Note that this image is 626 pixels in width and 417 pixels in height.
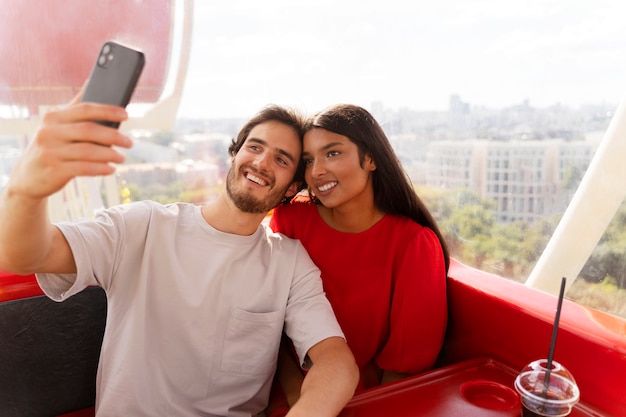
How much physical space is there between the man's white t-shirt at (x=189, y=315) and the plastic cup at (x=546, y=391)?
1.47 feet

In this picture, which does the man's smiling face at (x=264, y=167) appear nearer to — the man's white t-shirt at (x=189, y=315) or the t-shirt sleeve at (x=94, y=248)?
the man's white t-shirt at (x=189, y=315)

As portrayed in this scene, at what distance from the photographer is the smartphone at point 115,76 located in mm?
703

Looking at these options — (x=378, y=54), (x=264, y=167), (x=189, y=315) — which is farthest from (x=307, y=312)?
(x=378, y=54)

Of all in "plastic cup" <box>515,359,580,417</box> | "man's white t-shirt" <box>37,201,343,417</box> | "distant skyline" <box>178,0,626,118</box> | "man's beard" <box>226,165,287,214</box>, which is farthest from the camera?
"distant skyline" <box>178,0,626,118</box>

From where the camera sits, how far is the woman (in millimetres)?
1350

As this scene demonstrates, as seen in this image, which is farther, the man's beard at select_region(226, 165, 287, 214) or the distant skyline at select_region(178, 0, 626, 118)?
the distant skyline at select_region(178, 0, 626, 118)

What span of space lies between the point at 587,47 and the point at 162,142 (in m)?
2.16

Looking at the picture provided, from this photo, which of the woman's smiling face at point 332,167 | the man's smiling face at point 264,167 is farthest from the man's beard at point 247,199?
the woman's smiling face at point 332,167

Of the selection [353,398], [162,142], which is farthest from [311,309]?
[162,142]

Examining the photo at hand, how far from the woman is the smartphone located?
77 cm

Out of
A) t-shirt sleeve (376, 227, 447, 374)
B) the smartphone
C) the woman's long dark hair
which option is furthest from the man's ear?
the smartphone

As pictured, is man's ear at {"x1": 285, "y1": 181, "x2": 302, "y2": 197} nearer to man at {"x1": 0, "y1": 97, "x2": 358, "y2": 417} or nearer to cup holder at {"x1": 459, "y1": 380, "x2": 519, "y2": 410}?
man at {"x1": 0, "y1": 97, "x2": 358, "y2": 417}

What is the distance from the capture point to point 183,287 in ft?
4.00

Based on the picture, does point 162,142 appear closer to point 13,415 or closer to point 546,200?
point 13,415
